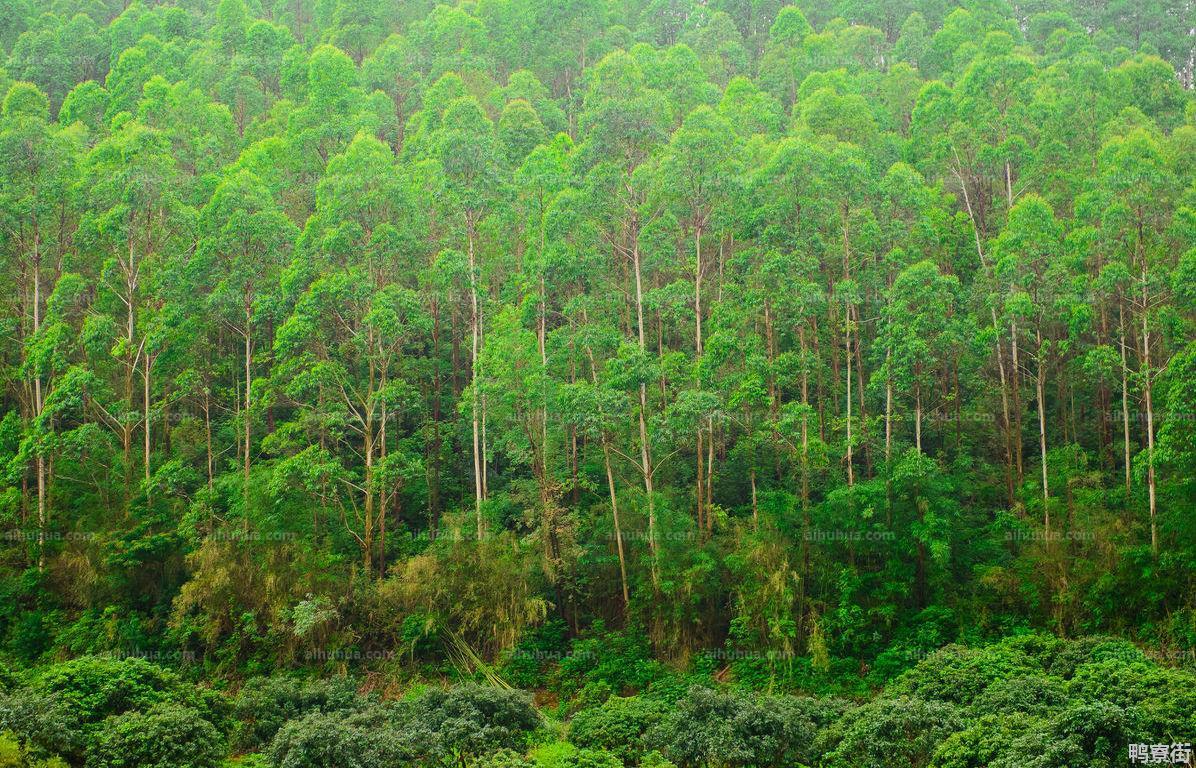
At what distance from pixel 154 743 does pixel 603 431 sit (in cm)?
1270

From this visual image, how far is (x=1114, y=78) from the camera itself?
37.6 meters

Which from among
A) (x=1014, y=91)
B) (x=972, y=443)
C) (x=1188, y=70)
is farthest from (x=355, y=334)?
(x=1188, y=70)

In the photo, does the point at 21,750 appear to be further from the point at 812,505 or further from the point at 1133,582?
the point at 1133,582

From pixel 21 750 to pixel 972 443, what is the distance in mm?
23919

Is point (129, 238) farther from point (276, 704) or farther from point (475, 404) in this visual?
point (276, 704)

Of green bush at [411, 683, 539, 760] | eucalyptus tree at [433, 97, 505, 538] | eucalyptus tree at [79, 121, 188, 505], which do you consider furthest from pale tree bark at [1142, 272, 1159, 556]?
eucalyptus tree at [79, 121, 188, 505]

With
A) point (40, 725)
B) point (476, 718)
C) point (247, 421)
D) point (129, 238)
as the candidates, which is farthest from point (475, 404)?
point (40, 725)

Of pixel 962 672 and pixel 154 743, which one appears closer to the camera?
pixel 154 743

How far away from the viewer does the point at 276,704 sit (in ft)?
65.5

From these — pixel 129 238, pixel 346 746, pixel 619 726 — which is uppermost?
pixel 129 238

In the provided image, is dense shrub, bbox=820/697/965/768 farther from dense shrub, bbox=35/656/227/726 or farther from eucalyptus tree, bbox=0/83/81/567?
eucalyptus tree, bbox=0/83/81/567

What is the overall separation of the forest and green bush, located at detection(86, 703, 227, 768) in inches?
18.0

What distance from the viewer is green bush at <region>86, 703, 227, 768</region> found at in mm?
16438

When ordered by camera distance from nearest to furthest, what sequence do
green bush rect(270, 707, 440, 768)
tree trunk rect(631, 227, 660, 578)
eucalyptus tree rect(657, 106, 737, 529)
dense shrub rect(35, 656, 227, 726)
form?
green bush rect(270, 707, 440, 768), dense shrub rect(35, 656, 227, 726), tree trunk rect(631, 227, 660, 578), eucalyptus tree rect(657, 106, 737, 529)
